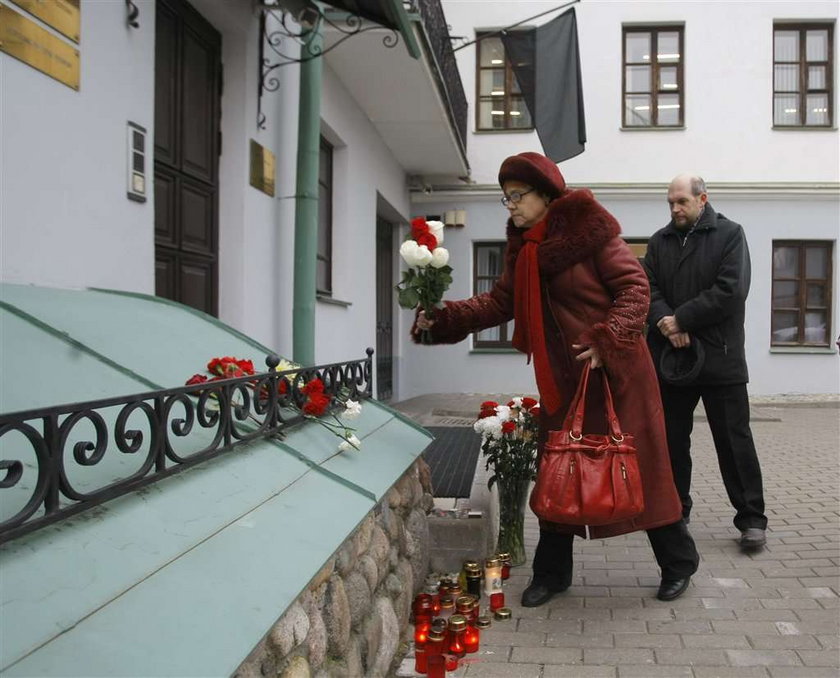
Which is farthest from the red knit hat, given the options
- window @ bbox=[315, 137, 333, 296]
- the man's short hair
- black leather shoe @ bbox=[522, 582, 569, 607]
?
window @ bbox=[315, 137, 333, 296]

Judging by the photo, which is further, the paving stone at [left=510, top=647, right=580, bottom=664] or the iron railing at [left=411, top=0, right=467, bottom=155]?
the iron railing at [left=411, top=0, right=467, bottom=155]

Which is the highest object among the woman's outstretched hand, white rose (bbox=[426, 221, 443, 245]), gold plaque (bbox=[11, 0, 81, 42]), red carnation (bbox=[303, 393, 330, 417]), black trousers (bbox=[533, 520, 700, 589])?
gold plaque (bbox=[11, 0, 81, 42])

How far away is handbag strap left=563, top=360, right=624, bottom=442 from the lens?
3.05 m

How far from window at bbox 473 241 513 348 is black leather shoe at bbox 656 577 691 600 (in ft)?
36.5

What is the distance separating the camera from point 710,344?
420 cm

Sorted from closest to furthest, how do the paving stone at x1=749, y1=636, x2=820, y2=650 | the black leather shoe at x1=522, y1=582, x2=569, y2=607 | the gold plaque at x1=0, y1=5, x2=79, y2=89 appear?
1. the paving stone at x1=749, y1=636, x2=820, y2=650
2. the gold plaque at x1=0, y1=5, x2=79, y2=89
3. the black leather shoe at x1=522, y1=582, x2=569, y2=607

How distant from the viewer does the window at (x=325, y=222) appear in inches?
323

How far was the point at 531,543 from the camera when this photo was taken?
4645 millimetres

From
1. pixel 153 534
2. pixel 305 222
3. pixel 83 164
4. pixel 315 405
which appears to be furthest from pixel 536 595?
pixel 305 222

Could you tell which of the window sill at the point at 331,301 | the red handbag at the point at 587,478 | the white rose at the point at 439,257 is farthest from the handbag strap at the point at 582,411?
the window sill at the point at 331,301

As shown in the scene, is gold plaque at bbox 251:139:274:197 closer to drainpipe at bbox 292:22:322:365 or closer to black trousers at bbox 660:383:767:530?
drainpipe at bbox 292:22:322:365

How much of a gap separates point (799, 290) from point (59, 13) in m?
13.9

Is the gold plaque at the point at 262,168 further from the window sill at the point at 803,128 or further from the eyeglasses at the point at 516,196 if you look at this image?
the window sill at the point at 803,128

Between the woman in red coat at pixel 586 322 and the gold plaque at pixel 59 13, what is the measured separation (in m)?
1.99
